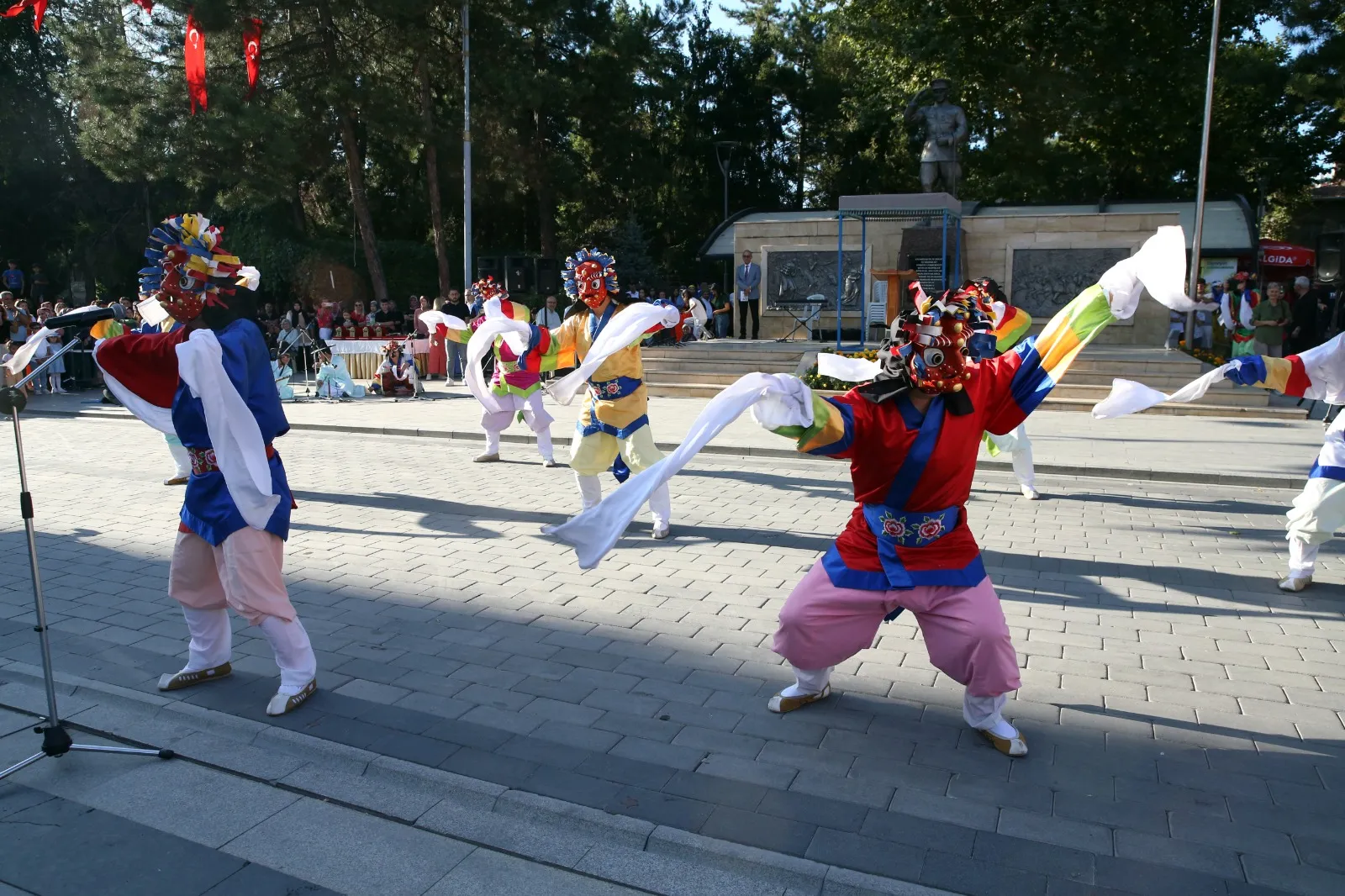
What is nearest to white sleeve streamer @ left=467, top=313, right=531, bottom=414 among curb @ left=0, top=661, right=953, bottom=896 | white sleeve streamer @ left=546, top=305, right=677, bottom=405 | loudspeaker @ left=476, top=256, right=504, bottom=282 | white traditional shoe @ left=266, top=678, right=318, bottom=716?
white sleeve streamer @ left=546, top=305, right=677, bottom=405

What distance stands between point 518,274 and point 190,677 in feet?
61.8

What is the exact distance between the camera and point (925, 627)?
4.07 m

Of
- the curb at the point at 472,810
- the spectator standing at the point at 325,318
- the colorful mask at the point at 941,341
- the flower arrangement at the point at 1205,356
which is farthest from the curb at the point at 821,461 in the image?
the flower arrangement at the point at 1205,356

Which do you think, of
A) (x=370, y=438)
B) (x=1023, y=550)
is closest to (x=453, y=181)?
(x=370, y=438)

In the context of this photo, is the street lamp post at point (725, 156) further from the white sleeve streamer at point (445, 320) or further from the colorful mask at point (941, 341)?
the colorful mask at point (941, 341)

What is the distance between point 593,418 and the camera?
780cm

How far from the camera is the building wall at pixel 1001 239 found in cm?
2114

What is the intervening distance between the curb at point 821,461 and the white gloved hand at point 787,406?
5.90 metres

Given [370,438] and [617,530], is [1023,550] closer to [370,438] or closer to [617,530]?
[617,530]

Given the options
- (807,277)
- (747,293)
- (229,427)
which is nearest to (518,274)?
(747,293)

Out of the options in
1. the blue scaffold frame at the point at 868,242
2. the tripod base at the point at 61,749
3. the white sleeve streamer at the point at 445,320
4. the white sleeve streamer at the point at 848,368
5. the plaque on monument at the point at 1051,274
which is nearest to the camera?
the tripod base at the point at 61,749

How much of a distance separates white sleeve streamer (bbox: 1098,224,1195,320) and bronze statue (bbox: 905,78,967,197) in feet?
64.1

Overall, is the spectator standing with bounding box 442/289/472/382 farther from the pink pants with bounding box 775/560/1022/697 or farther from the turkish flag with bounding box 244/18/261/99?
the pink pants with bounding box 775/560/1022/697

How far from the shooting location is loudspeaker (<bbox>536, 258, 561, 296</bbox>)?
2333 centimetres
